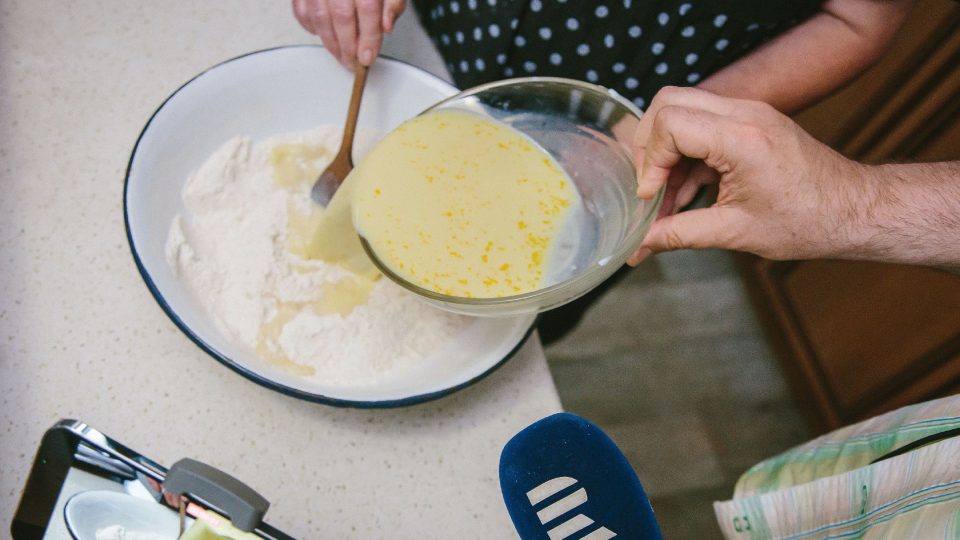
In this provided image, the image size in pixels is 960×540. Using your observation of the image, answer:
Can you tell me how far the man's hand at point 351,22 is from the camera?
0.82 m

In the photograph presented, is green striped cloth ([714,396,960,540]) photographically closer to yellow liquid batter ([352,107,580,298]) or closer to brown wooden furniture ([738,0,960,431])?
yellow liquid batter ([352,107,580,298])

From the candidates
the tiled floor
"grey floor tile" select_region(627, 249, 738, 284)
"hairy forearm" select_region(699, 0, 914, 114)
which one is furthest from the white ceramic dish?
"grey floor tile" select_region(627, 249, 738, 284)

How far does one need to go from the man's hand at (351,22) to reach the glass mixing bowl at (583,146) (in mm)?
158

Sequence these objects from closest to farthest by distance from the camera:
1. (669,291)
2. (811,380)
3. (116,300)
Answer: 1. (116,300)
2. (811,380)
3. (669,291)

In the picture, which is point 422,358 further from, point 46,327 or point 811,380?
point 811,380

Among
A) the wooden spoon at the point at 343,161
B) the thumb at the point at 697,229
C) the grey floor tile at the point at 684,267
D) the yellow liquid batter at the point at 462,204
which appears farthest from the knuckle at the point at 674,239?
the grey floor tile at the point at 684,267

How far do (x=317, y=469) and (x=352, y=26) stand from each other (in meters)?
0.49

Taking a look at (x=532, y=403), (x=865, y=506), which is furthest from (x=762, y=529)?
(x=532, y=403)

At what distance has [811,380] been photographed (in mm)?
1854

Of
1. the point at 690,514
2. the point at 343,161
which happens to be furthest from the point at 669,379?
the point at 343,161

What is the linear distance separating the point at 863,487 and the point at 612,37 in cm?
55

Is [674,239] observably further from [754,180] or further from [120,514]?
[120,514]

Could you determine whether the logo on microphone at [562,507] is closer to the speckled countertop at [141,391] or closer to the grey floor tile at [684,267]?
the speckled countertop at [141,391]

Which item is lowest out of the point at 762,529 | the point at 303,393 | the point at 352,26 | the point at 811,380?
the point at 811,380
